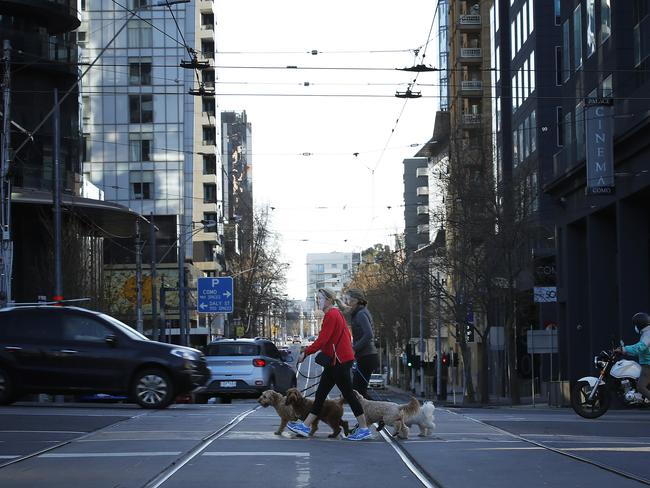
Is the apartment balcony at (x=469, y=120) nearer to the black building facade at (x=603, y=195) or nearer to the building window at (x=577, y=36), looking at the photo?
the black building facade at (x=603, y=195)

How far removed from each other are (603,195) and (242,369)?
11011 mm

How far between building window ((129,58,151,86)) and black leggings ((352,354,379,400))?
75281mm

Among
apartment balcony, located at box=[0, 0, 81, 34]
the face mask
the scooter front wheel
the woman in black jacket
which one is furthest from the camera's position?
apartment balcony, located at box=[0, 0, 81, 34]

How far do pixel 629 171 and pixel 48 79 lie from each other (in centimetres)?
3253

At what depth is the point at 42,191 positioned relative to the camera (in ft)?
176

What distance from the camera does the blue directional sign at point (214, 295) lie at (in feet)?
184

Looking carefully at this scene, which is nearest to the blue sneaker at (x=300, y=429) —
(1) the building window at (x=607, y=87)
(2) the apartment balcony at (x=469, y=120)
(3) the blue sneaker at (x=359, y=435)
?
(3) the blue sneaker at (x=359, y=435)

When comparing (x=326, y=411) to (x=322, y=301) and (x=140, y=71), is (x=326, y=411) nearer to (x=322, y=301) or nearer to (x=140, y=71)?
(x=322, y=301)

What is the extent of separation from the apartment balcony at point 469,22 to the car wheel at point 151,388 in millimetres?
67224

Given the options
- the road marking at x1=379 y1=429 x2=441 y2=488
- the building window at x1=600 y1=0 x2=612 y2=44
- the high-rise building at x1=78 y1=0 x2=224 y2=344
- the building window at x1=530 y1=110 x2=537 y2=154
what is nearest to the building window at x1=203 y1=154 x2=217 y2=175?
the high-rise building at x1=78 y1=0 x2=224 y2=344

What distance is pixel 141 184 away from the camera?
93125 mm

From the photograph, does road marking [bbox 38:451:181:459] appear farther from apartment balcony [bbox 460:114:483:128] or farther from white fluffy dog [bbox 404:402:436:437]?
apartment balcony [bbox 460:114:483:128]

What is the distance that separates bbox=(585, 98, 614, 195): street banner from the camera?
30516 mm

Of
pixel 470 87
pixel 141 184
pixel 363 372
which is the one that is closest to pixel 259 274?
pixel 141 184
